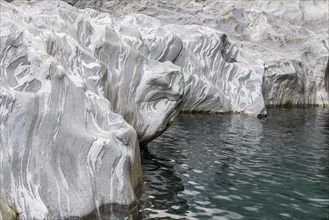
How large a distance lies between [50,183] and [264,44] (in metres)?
35.4

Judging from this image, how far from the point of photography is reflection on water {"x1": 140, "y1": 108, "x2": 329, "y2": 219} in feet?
38.3

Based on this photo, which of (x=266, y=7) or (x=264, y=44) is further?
(x=266, y=7)

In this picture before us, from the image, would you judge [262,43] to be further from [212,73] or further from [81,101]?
[81,101]

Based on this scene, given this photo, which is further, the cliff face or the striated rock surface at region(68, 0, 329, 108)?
the striated rock surface at region(68, 0, 329, 108)

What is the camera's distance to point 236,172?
49.9ft

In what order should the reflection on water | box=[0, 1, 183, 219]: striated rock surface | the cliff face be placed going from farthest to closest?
the reflection on water, the cliff face, box=[0, 1, 183, 219]: striated rock surface

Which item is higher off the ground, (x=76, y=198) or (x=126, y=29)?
(x=126, y=29)

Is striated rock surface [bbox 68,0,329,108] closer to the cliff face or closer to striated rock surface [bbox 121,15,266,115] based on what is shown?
striated rock surface [bbox 121,15,266,115]

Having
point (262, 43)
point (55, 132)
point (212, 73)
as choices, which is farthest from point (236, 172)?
point (262, 43)

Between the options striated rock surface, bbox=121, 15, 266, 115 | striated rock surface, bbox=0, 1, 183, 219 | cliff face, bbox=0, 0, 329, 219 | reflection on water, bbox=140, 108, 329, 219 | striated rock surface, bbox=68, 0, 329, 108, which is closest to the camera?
striated rock surface, bbox=0, 1, 183, 219

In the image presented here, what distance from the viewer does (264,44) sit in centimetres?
4200

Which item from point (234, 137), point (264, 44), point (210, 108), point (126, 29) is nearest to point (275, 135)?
point (234, 137)

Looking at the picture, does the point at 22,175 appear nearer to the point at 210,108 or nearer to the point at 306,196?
the point at 306,196

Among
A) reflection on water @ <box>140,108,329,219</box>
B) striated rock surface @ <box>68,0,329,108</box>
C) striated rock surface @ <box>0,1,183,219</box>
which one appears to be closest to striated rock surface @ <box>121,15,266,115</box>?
striated rock surface @ <box>68,0,329,108</box>
